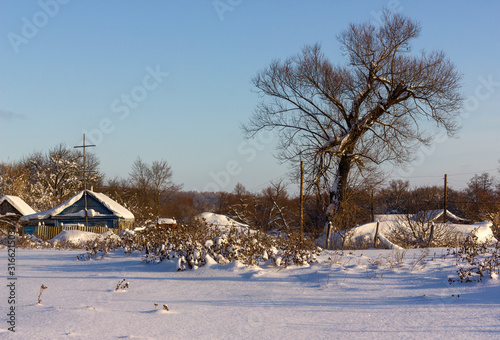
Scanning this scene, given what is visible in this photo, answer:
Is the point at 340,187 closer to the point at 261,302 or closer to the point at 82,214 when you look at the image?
the point at 261,302

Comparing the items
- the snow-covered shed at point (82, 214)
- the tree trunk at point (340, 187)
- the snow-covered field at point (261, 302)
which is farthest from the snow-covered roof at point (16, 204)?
the snow-covered field at point (261, 302)

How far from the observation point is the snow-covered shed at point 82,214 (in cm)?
3506

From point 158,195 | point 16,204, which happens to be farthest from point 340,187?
point 158,195

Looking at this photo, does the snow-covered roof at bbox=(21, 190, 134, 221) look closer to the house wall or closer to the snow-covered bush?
the house wall

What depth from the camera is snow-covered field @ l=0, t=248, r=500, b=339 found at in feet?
15.7

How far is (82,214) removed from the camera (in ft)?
116

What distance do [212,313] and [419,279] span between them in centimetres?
376

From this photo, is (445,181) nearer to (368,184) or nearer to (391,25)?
(368,184)

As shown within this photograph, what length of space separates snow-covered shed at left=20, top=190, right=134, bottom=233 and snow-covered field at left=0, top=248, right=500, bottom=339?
2702 centimetres

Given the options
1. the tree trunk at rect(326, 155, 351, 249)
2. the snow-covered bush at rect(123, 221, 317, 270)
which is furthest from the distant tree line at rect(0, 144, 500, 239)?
the snow-covered bush at rect(123, 221, 317, 270)

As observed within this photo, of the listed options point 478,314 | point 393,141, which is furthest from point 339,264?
point 393,141

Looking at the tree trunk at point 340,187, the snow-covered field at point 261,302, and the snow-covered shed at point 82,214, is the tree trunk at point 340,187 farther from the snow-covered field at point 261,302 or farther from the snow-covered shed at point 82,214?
the snow-covered shed at point 82,214

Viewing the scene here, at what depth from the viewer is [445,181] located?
37.6 m

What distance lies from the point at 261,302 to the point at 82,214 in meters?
32.2
